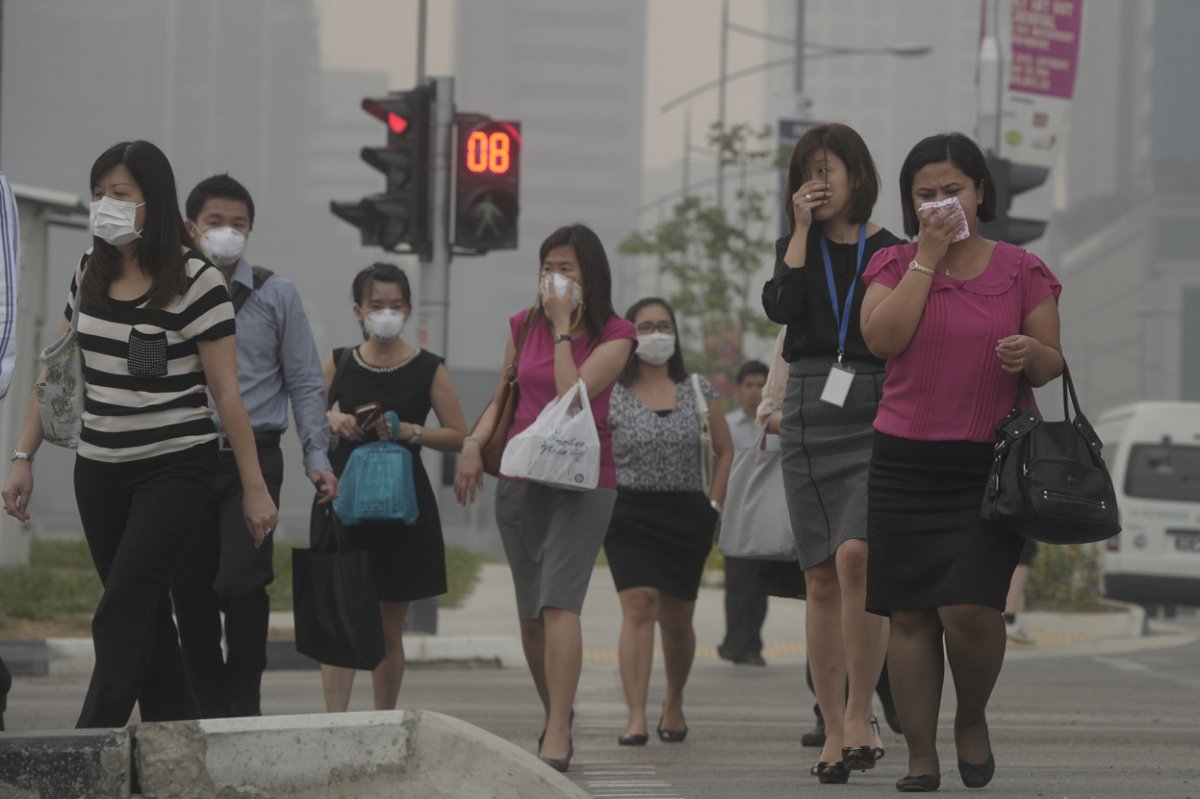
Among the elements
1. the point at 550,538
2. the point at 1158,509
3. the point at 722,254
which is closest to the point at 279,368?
the point at 550,538

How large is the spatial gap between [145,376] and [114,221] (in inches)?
17.9

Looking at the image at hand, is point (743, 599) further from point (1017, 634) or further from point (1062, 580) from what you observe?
point (1062, 580)

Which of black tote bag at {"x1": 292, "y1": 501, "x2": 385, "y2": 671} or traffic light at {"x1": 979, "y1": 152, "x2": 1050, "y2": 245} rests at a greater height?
traffic light at {"x1": 979, "y1": 152, "x2": 1050, "y2": 245}

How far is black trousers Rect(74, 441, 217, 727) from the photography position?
4.50 meters

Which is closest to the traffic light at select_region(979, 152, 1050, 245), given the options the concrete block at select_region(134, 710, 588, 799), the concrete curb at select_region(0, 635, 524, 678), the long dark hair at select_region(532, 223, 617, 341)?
the concrete curb at select_region(0, 635, 524, 678)

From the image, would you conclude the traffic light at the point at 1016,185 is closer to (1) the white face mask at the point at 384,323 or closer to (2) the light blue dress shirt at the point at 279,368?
(1) the white face mask at the point at 384,323

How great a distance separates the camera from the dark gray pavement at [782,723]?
5.23 meters

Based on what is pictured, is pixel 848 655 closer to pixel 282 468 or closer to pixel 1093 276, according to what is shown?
pixel 282 468

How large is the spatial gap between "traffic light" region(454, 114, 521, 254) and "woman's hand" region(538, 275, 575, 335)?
14.8 feet

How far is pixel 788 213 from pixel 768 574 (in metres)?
1.56

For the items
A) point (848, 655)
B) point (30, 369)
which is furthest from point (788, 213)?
point (30, 369)

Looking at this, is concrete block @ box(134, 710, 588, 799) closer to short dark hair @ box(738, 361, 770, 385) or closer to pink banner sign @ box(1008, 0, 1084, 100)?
short dark hair @ box(738, 361, 770, 385)

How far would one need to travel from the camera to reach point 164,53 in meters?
28.1

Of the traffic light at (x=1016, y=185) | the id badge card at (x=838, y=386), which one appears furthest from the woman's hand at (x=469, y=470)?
the traffic light at (x=1016, y=185)
